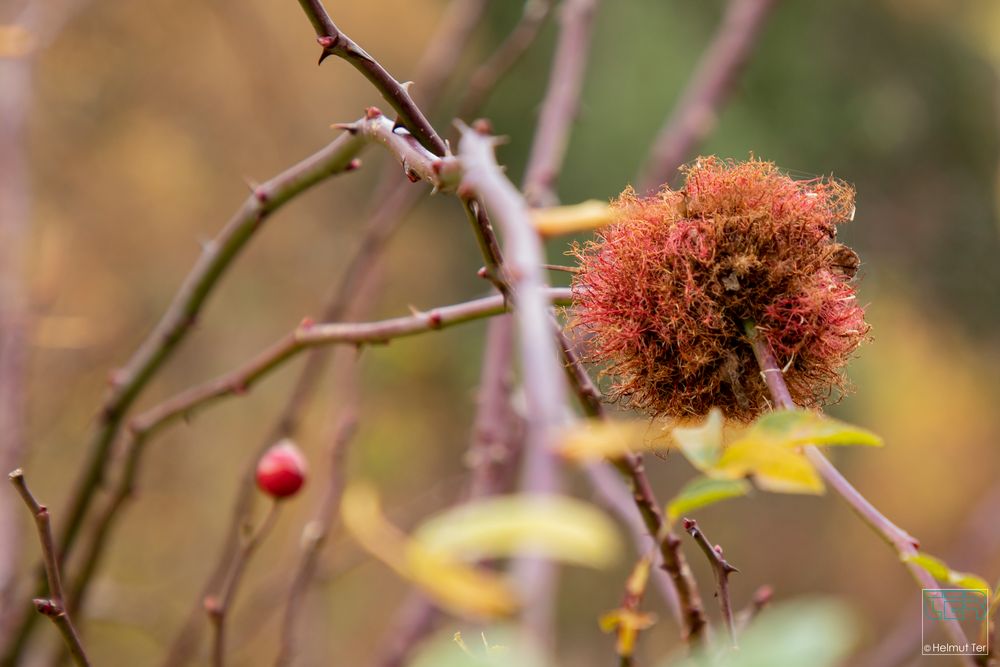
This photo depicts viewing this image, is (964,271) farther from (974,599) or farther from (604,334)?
(604,334)

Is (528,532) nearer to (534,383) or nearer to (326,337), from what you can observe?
(534,383)

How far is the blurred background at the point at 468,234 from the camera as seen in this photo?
5.97 ft

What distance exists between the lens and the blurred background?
1818 mm

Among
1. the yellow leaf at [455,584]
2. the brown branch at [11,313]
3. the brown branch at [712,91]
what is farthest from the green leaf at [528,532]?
the brown branch at [712,91]

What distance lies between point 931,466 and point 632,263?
6.24 ft

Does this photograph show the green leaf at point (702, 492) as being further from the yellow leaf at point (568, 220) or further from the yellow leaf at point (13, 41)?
the yellow leaf at point (13, 41)

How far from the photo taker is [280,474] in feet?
2.12

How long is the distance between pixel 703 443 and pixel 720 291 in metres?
0.14

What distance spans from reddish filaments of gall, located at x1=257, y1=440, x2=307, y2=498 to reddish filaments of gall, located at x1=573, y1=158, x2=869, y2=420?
285 mm

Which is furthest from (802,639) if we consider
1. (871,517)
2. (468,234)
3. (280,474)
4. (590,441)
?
(468,234)

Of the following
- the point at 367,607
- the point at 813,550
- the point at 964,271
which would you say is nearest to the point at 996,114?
the point at 964,271

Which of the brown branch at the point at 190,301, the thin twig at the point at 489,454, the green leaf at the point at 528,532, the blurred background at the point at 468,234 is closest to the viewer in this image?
the green leaf at the point at 528,532

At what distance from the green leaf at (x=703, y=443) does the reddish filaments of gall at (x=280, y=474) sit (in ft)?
→ 1.34

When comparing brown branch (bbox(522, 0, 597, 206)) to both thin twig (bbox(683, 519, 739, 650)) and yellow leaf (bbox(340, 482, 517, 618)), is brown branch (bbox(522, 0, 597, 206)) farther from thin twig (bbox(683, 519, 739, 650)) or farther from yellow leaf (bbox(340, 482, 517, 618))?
yellow leaf (bbox(340, 482, 517, 618))
